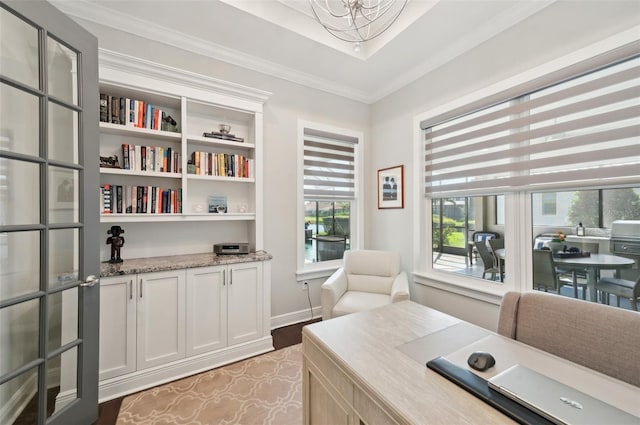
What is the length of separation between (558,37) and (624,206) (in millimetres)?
1265

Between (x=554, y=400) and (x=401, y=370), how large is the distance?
416 mm

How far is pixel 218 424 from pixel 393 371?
135 cm

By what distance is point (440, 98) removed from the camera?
8.93 ft

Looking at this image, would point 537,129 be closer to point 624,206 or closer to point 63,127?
point 624,206

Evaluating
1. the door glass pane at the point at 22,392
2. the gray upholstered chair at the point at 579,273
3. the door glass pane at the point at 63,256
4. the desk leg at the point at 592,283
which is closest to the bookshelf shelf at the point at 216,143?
the door glass pane at the point at 63,256

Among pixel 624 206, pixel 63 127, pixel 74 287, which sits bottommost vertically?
pixel 74 287

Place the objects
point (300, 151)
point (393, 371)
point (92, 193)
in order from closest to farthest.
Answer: point (393, 371) → point (92, 193) → point (300, 151)

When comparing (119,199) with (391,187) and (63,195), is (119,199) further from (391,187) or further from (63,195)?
(391,187)

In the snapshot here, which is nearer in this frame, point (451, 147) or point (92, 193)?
point (92, 193)

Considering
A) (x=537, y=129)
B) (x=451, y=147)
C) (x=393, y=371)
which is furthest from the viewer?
(x=451, y=147)

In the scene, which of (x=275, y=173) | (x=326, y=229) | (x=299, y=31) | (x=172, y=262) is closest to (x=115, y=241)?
(x=172, y=262)

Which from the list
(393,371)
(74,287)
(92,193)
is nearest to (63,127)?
(92,193)

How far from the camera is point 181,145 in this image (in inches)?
93.9

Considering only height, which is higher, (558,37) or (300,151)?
(558,37)
